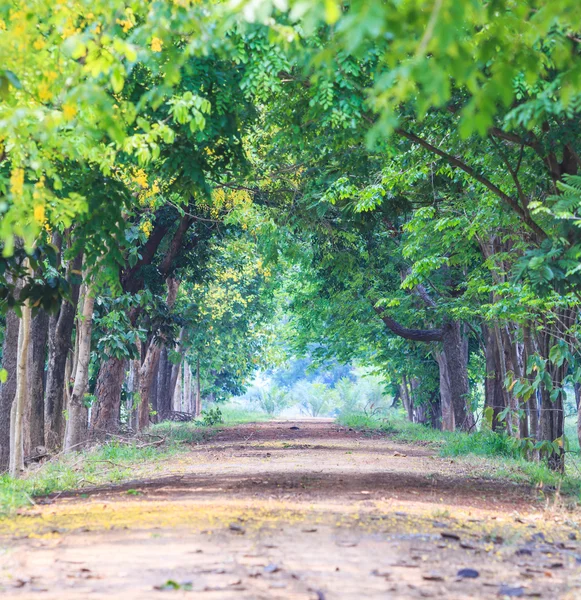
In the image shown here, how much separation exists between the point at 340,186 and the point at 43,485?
6.56 meters

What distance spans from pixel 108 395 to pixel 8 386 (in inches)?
226

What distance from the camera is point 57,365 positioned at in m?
17.6

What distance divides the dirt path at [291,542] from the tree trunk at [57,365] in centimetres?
583

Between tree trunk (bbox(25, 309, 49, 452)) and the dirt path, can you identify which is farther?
tree trunk (bbox(25, 309, 49, 452))

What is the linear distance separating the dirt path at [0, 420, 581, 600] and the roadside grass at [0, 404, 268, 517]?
1.89 feet

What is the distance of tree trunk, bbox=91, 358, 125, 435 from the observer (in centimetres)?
2138

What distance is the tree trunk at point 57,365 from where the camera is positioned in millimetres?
17391

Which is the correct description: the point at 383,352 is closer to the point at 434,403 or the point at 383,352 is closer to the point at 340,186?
the point at 434,403

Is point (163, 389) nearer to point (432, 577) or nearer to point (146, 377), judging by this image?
point (146, 377)

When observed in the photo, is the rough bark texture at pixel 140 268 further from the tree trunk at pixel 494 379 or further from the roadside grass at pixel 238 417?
the roadside grass at pixel 238 417

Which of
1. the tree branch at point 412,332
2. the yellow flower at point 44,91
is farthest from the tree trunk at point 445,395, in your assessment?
the yellow flower at point 44,91

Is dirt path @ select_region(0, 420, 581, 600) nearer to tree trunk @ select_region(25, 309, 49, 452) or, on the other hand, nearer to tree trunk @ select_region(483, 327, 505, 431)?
Answer: tree trunk @ select_region(25, 309, 49, 452)

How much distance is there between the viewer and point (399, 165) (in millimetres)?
13695

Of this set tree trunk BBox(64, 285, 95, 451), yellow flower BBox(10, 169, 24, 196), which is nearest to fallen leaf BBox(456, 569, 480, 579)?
yellow flower BBox(10, 169, 24, 196)
